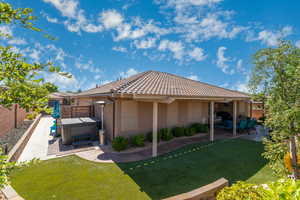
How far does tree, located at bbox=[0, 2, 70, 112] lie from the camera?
184 centimetres

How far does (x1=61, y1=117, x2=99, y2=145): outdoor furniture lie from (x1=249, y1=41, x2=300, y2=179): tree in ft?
30.5

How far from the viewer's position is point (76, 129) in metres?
9.30

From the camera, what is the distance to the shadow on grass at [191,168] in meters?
4.87

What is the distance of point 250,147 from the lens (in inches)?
341

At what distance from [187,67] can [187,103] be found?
21197 mm

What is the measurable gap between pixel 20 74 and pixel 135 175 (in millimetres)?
5002

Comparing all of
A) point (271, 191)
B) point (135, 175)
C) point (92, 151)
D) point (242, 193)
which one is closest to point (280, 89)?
point (242, 193)

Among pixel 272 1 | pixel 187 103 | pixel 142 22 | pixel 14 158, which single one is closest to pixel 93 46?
pixel 142 22

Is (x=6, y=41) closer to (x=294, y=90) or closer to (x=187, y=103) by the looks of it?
(x=294, y=90)

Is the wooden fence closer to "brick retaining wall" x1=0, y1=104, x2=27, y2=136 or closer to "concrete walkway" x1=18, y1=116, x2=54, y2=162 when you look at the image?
"concrete walkway" x1=18, y1=116, x2=54, y2=162

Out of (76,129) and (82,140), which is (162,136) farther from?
(76,129)

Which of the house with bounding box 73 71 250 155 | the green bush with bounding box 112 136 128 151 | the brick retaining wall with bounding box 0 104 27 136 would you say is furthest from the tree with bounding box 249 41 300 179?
the brick retaining wall with bounding box 0 104 27 136

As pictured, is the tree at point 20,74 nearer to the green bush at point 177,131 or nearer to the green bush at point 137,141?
the green bush at point 137,141

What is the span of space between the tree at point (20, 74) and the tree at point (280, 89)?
501cm
